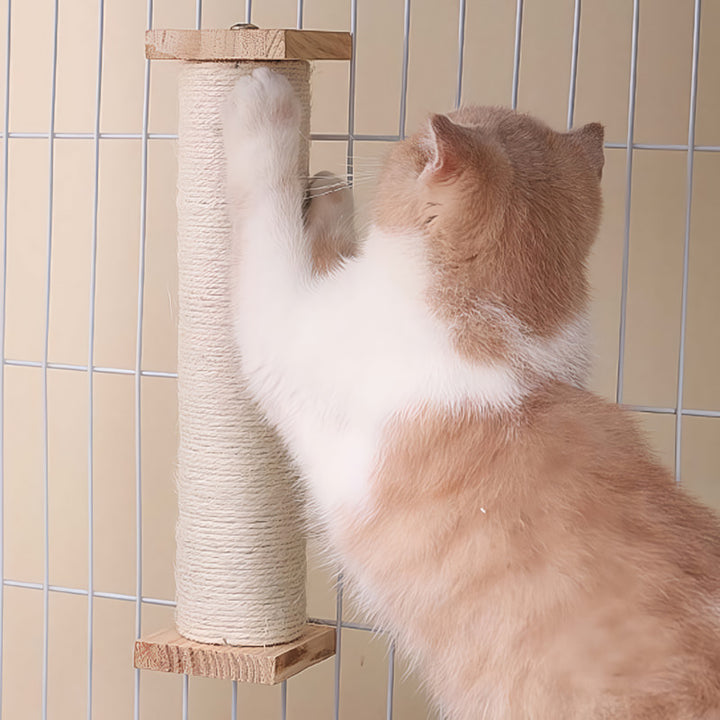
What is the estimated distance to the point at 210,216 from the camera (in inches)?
43.2

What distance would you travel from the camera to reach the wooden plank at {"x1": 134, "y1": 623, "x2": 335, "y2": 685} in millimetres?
1103

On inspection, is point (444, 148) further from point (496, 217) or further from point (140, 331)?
point (140, 331)

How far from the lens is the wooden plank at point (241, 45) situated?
1037mm

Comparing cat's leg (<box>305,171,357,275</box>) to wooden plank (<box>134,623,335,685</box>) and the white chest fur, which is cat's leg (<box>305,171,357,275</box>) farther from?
wooden plank (<box>134,623,335,685</box>)

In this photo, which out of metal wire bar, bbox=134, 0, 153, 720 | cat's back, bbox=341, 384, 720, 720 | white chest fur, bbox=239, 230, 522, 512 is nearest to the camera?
cat's back, bbox=341, 384, 720, 720

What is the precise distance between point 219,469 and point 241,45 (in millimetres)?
453

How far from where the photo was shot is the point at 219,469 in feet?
3.72

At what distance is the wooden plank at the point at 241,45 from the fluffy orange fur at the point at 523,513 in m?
0.16

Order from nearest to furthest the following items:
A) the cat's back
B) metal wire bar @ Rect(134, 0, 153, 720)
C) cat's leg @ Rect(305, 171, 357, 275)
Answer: the cat's back < cat's leg @ Rect(305, 171, 357, 275) < metal wire bar @ Rect(134, 0, 153, 720)

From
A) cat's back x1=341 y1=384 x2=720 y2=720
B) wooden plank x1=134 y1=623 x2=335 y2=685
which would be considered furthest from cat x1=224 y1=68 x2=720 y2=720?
wooden plank x1=134 y1=623 x2=335 y2=685

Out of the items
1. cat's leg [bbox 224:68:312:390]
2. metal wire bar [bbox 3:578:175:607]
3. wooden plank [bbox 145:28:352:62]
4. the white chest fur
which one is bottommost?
metal wire bar [bbox 3:578:175:607]

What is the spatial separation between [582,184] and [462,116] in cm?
14

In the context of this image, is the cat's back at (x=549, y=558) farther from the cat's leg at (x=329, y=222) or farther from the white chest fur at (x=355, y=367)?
the cat's leg at (x=329, y=222)

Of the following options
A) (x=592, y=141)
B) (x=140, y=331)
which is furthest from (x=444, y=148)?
(x=140, y=331)
